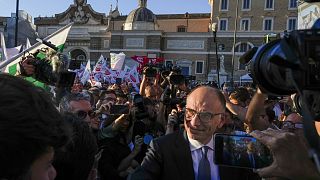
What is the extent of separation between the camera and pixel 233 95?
5723 mm

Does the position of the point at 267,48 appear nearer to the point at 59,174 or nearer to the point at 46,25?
the point at 59,174

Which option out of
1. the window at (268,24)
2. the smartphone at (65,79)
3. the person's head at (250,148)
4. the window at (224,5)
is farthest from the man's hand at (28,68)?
the window at (268,24)

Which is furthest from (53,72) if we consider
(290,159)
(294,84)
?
(294,84)

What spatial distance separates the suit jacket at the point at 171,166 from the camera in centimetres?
278

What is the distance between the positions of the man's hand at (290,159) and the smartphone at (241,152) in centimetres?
53

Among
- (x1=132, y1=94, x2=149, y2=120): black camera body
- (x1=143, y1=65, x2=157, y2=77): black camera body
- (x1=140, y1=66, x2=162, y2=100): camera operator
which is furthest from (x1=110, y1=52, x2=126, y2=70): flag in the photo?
(x1=132, y1=94, x2=149, y2=120): black camera body

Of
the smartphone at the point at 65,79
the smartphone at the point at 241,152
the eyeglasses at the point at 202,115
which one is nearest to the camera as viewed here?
the smartphone at the point at 241,152

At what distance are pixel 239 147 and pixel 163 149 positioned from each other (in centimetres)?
87

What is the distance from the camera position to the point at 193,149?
292cm

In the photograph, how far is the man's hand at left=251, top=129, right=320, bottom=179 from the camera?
54.1 inches

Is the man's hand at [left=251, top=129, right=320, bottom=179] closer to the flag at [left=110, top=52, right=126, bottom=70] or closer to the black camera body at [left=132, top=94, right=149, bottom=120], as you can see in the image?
the black camera body at [left=132, top=94, right=149, bottom=120]

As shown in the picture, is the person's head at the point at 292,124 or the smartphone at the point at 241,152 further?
the person's head at the point at 292,124

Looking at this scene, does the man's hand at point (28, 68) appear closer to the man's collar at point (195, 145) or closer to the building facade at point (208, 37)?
the man's collar at point (195, 145)

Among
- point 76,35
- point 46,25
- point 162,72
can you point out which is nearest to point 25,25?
point 162,72
